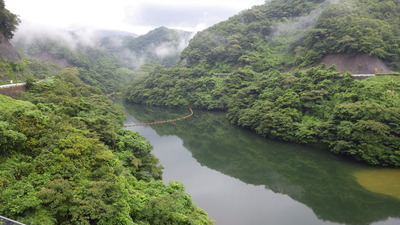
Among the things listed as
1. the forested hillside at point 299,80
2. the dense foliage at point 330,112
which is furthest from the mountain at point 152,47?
the dense foliage at point 330,112

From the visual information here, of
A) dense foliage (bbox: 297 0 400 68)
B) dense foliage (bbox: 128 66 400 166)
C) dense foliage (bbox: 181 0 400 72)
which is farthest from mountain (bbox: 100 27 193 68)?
dense foliage (bbox: 128 66 400 166)

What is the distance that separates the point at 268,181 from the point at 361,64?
2306 centimetres

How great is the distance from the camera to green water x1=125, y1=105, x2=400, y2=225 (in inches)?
612

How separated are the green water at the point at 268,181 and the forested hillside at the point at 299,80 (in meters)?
2.33

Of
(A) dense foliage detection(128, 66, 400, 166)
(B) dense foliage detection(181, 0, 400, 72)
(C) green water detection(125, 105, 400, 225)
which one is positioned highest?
(B) dense foliage detection(181, 0, 400, 72)

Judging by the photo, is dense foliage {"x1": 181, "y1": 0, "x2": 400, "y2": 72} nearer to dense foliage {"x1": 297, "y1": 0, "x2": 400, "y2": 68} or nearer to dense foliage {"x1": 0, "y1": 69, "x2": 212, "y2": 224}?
dense foliage {"x1": 297, "y1": 0, "x2": 400, "y2": 68}

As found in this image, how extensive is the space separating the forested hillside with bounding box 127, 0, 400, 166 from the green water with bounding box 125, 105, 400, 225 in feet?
7.63

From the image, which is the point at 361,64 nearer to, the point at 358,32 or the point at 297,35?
the point at 358,32

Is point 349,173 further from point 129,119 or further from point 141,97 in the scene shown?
point 141,97

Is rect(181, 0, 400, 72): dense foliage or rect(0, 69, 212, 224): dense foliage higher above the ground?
rect(181, 0, 400, 72): dense foliage

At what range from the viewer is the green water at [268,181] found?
612 inches

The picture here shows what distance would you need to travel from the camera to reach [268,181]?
68.1ft

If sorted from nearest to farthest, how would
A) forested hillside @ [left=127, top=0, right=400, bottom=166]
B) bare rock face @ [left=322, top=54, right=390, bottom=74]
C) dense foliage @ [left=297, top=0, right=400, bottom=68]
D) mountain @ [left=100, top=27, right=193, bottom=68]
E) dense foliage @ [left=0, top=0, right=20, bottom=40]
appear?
forested hillside @ [left=127, top=0, right=400, bottom=166] < dense foliage @ [left=0, top=0, right=20, bottom=40] < bare rock face @ [left=322, top=54, right=390, bottom=74] < dense foliage @ [left=297, top=0, right=400, bottom=68] < mountain @ [left=100, top=27, right=193, bottom=68]

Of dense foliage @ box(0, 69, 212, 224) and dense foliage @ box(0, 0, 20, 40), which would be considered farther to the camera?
dense foliage @ box(0, 0, 20, 40)
